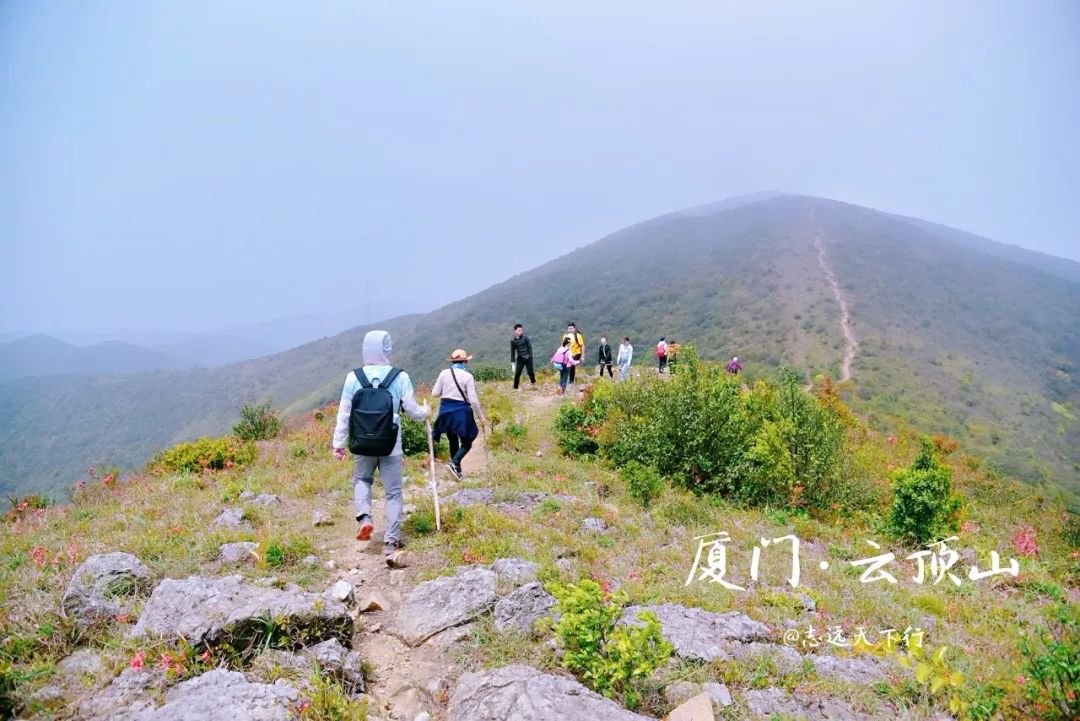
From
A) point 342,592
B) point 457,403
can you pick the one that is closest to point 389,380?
point 342,592

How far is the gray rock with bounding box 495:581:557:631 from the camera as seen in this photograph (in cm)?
450

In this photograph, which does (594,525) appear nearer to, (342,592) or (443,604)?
(443,604)

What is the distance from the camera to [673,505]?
8.81 meters

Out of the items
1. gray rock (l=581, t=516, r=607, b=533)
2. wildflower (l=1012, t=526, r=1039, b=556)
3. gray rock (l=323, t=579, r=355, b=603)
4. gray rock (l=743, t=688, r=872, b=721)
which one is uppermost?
gray rock (l=323, t=579, r=355, b=603)

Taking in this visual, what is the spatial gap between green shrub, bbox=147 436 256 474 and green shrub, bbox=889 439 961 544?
12.2 metres

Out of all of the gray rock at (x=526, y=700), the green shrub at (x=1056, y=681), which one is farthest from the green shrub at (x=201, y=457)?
the green shrub at (x=1056, y=681)

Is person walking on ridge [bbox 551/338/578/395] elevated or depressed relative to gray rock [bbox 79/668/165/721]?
elevated

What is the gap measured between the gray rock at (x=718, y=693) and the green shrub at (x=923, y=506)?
6.86 meters

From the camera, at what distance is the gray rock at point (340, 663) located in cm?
382

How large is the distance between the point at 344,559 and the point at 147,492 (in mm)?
5170

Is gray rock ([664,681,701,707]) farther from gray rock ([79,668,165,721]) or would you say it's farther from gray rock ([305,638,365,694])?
gray rock ([79,668,165,721])

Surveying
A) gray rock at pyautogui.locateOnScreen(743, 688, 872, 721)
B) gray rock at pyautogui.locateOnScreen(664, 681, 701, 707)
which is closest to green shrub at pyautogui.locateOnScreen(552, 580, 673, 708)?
gray rock at pyautogui.locateOnScreen(664, 681, 701, 707)

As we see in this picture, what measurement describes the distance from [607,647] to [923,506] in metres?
7.86

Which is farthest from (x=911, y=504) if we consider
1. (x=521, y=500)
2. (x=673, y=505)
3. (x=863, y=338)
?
(x=863, y=338)
